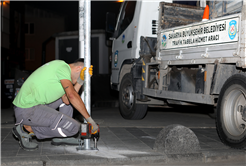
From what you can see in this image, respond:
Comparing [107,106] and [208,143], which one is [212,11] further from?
[107,106]

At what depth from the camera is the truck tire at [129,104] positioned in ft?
26.9

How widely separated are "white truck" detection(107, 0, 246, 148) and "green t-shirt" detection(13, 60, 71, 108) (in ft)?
7.73

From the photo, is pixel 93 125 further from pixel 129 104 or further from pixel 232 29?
pixel 129 104

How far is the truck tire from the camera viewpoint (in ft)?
26.9

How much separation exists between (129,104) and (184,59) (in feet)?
8.38

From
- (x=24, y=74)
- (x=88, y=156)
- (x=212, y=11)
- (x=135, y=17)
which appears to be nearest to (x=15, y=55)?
(x=24, y=74)

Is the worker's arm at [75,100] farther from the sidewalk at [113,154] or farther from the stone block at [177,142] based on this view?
the stone block at [177,142]

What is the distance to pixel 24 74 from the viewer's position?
9.91 meters

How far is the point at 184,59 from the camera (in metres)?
6.18

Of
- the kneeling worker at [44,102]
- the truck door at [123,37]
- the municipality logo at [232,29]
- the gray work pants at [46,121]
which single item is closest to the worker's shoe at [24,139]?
the kneeling worker at [44,102]

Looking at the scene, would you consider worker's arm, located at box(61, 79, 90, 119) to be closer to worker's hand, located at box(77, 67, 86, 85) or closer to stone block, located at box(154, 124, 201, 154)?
worker's hand, located at box(77, 67, 86, 85)

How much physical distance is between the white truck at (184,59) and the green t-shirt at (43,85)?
236 centimetres

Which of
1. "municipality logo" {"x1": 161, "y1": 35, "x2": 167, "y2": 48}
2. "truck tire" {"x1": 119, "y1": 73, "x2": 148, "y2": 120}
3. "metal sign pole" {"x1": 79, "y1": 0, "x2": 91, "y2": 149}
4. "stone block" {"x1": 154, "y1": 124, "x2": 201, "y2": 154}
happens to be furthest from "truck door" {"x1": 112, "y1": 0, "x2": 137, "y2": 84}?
"stone block" {"x1": 154, "y1": 124, "x2": 201, "y2": 154}

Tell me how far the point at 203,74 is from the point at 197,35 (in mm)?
683
